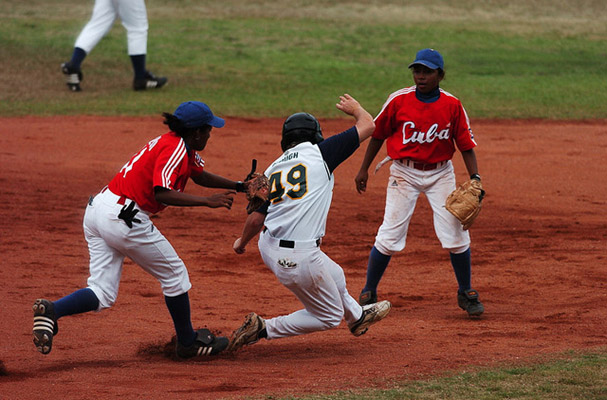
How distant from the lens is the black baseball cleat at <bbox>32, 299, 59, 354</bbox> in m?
5.43

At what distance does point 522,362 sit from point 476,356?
0.32m

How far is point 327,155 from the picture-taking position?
18.8 feet

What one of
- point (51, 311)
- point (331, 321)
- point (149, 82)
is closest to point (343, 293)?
point (331, 321)

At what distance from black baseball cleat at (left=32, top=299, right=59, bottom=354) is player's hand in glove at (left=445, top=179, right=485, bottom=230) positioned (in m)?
2.92

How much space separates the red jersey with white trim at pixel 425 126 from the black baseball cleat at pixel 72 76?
1020 cm

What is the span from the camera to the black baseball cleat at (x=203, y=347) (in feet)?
19.6

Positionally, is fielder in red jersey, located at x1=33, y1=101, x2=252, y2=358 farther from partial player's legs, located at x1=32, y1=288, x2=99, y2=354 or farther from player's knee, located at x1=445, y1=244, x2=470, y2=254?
player's knee, located at x1=445, y1=244, x2=470, y2=254

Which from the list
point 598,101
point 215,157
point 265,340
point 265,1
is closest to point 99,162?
point 215,157

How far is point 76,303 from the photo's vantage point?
18.7ft

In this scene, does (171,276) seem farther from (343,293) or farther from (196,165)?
(343,293)

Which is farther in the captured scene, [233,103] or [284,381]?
[233,103]

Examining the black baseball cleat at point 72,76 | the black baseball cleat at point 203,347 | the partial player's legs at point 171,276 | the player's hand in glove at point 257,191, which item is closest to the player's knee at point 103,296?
the partial player's legs at point 171,276

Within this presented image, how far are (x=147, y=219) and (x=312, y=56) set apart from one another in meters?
14.1

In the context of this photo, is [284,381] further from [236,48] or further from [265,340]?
[236,48]
